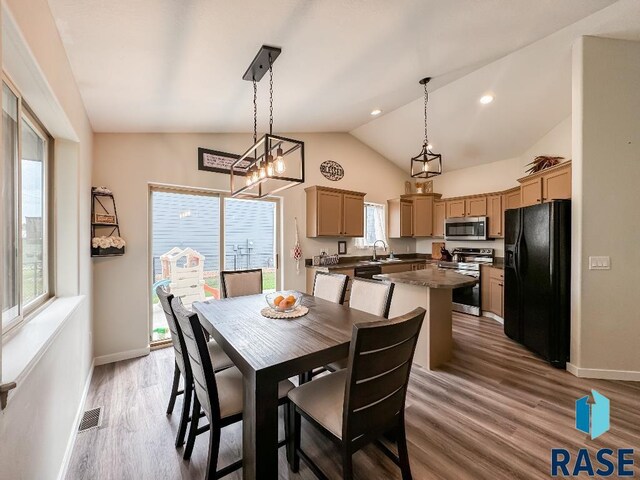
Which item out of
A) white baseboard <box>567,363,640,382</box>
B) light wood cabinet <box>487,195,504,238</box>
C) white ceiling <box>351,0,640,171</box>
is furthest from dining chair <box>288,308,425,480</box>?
light wood cabinet <box>487,195,504,238</box>

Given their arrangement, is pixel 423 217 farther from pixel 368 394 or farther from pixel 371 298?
pixel 368 394

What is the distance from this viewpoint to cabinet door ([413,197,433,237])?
573cm

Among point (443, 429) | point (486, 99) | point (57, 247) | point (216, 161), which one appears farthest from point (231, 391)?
point (486, 99)

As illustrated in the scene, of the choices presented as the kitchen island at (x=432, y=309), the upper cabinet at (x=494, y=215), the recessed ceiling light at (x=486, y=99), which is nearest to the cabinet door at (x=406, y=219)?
the upper cabinet at (x=494, y=215)

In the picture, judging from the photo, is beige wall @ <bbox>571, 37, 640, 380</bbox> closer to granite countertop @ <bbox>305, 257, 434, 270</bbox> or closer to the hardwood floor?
the hardwood floor

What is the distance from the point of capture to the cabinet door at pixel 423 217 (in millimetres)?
5734

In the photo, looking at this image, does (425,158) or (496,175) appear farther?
(496,175)

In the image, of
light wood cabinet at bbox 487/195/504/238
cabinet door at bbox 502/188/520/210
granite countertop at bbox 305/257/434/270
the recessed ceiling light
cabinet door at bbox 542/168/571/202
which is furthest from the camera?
light wood cabinet at bbox 487/195/504/238

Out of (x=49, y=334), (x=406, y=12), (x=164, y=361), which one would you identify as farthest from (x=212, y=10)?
(x=164, y=361)

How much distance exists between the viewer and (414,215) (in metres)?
5.79

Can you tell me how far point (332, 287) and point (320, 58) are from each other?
2.07 m

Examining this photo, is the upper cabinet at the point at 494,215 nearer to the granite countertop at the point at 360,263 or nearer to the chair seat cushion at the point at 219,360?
the granite countertop at the point at 360,263

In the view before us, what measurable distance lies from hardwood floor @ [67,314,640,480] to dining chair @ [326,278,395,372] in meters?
0.72

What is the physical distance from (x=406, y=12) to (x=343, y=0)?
551 mm
